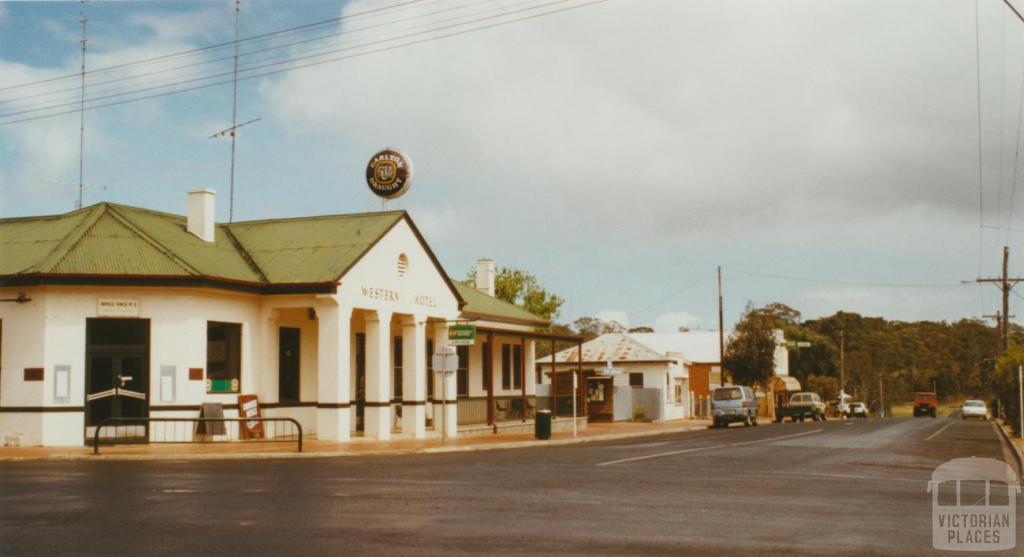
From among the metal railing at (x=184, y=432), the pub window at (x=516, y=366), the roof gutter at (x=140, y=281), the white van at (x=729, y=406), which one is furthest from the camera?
the white van at (x=729, y=406)

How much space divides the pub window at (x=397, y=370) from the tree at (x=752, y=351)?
1488 inches

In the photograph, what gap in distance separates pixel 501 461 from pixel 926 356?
366ft

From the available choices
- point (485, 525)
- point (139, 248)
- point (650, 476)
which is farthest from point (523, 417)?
point (485, 525)

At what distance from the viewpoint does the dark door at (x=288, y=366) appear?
31406 millimetres

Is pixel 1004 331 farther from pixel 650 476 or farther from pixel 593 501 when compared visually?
pixel 593 501

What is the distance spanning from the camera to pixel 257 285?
1180 inches

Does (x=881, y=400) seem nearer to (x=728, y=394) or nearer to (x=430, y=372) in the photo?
(x=728, y=394)

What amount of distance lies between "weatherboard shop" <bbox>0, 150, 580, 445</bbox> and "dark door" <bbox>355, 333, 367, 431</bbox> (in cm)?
5

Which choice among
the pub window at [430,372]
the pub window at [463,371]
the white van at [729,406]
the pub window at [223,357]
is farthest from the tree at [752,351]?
the pub window at [223,357]

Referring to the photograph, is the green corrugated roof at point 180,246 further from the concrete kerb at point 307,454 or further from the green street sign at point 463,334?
the concrete kerb at point 307,454

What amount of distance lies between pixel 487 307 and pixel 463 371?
9.61ft

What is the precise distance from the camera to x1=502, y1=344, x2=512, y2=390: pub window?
4395 cm

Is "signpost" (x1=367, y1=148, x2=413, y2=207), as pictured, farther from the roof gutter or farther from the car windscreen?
the car windscreen

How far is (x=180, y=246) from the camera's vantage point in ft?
97.6
